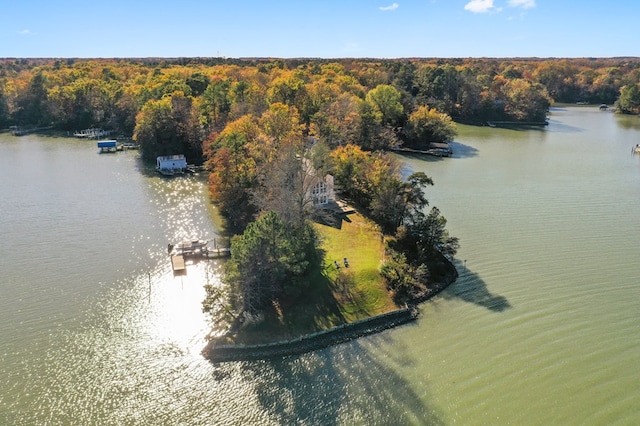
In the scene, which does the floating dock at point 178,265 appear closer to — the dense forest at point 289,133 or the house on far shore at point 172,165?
the dense forest at point 289,133

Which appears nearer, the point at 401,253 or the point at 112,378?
the point at 112,378

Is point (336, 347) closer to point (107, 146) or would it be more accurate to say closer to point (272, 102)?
point (272, 102)

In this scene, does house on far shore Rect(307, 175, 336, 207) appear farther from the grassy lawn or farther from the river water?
the river water

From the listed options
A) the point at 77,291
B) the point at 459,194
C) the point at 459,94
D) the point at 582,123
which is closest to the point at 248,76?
the point at 459,94

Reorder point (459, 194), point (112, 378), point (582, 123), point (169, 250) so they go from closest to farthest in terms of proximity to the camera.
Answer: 1. point (112, 378)
2. point (169, 250)
3. point (459, 194)
4. point (582, 123)

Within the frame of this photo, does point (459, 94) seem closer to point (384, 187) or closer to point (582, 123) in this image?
point (582, 123)

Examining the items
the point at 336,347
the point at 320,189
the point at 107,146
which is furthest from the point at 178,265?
the point at 107,146

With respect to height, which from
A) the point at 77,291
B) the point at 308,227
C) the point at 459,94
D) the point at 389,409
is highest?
Answer: the point at 459,94
